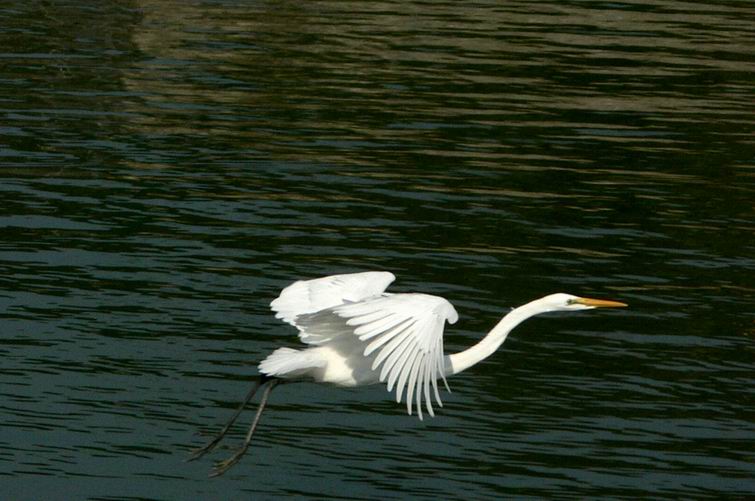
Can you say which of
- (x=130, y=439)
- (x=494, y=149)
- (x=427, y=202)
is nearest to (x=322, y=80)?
(x=494, y=149)

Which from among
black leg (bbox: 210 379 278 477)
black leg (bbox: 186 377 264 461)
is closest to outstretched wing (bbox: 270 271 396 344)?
black leg (bbox: 186 377 264 461)

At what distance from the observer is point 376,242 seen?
578 inches

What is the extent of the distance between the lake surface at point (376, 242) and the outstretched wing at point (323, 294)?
96cm

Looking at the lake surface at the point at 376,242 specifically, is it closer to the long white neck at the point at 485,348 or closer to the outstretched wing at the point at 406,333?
the long white neck at the point at 485,348

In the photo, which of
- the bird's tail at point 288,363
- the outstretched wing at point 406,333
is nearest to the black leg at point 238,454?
the bird's tail at point 288,363

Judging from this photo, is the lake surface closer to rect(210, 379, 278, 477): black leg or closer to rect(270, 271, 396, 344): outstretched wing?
rect(210, 379, 278, 477): black leg

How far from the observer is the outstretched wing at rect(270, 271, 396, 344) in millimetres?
9992

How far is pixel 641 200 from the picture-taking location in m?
16.5

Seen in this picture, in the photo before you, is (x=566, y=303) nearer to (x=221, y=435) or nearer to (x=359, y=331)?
(x=359, y=331)

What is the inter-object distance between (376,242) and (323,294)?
4550mm

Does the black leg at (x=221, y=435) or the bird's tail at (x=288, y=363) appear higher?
the bird's tail at (x=288, y=363)

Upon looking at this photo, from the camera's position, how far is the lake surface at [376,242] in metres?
10.3

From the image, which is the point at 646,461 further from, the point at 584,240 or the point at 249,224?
the point at 249,224

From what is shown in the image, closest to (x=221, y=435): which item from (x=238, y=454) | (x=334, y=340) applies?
(x=238, y=454)
